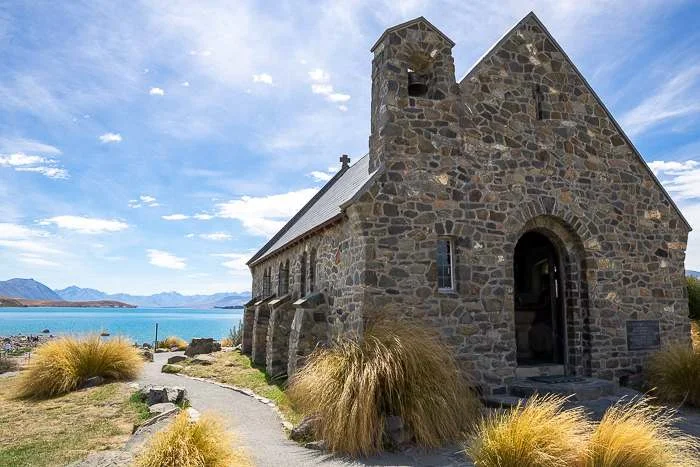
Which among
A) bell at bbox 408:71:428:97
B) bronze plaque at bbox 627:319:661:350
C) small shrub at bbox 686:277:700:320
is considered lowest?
bronze plaque at bbox 627:319:661:350

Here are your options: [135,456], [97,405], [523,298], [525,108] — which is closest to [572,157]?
[525,108]

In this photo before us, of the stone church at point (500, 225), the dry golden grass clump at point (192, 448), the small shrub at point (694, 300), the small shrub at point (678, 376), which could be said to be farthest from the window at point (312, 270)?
the small shrub at point (694, 300)

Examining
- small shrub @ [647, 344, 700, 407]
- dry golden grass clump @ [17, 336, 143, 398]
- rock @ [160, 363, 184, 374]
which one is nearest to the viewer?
small shrub @ [647, 344, 700, 407]

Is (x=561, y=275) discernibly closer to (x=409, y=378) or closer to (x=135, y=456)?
(x=409, y=378)

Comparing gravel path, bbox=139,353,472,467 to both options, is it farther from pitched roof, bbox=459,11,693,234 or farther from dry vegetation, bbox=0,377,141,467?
pitched roof, bbox=459,11,693,234

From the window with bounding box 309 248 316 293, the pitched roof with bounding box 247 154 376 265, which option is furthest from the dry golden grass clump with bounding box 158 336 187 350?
the window with bounding box 309 248 316 293

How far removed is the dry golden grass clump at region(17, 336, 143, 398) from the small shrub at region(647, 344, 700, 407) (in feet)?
45.2

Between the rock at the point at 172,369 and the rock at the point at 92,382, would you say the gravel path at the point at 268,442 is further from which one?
the rock at the point at 172,369

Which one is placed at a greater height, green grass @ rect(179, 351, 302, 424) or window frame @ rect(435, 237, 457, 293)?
window frame @ rect(435, 237, 457, 293)

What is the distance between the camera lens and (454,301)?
11.3m

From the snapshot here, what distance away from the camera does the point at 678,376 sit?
37.8ft

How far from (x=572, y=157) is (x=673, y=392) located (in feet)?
20.4

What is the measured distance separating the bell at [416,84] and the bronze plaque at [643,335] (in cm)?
829

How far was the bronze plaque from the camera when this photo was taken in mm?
13219
